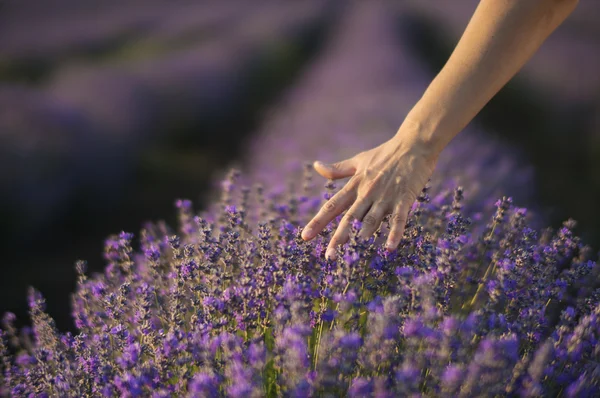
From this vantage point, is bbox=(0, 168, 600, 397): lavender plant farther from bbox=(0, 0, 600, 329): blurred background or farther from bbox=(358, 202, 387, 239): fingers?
bbox=(0, 0, 600, 329): blurred background

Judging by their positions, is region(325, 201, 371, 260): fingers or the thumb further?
the thumb

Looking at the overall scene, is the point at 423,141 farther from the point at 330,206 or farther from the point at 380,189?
the point at 330,206

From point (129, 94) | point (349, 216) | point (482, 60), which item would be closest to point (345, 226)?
point (349, 216)

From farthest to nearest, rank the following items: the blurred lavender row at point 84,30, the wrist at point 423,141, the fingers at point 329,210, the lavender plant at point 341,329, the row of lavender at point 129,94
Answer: the blurred lavender row at point 84,30, the row of lavender at point 129,94, the wrist at point 423,141, the fingers at point 329,210, the lavender plant at point 341,329

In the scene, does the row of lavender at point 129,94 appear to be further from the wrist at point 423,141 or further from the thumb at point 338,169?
the wrist at point 423,141

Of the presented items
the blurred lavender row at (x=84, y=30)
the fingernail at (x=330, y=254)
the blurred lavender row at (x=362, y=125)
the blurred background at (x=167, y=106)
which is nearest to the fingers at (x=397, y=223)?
the fingernail at (x=330, y=254)

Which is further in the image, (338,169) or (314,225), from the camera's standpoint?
(338,169)

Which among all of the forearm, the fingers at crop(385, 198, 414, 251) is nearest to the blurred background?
the forearm
